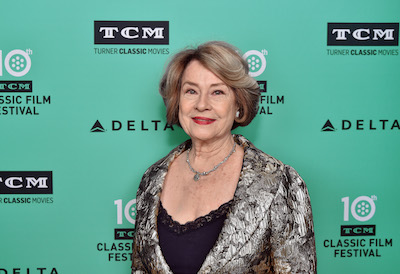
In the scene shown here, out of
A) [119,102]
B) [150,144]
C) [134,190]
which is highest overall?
[119,102]

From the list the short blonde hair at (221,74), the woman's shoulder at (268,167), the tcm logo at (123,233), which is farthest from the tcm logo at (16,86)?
the woman's shoulder at (268,167)

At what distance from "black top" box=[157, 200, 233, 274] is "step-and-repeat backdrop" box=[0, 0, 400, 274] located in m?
0.53

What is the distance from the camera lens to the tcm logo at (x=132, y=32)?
5.75 feet

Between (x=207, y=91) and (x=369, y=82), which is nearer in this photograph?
(x=207, y=91)

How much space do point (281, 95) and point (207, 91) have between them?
501mm

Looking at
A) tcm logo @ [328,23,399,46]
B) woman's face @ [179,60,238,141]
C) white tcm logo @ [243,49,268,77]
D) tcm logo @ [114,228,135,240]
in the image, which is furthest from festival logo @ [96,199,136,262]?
tcm logo @ [328,23,399,46]

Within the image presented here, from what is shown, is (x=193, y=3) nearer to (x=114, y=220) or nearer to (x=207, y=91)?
(x=207, y=91)

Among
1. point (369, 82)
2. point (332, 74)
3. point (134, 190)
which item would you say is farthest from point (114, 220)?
point (369, 82)

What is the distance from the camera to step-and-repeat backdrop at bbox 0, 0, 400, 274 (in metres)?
1.75

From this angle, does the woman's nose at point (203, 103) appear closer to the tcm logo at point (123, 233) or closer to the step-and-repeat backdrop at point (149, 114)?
the step-and-repeat backdrop at point (149, 114)

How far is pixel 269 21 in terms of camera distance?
1759 millimetres

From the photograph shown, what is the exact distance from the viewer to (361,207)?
6.13ft

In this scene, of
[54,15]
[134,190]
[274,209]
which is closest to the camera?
[274,209]

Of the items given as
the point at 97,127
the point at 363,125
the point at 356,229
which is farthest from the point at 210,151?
the point at 356,229
